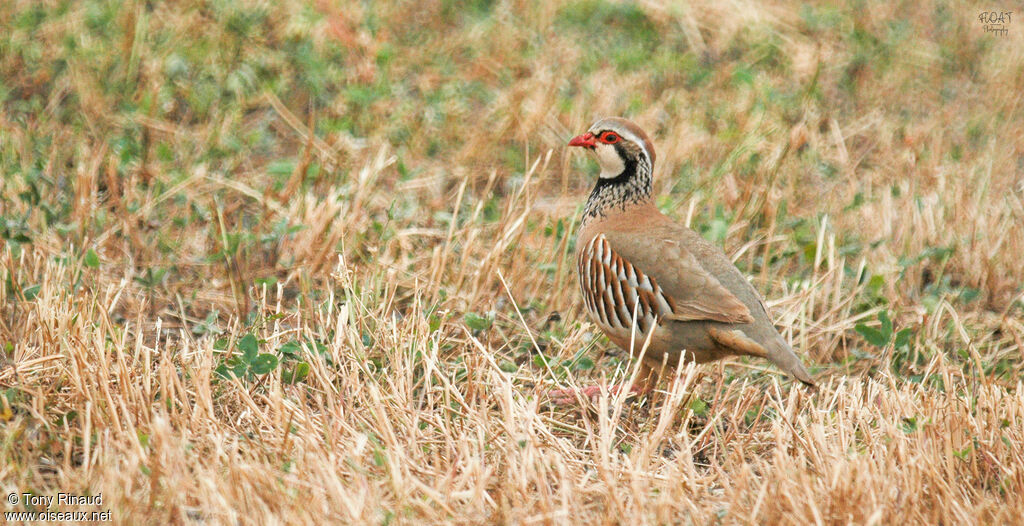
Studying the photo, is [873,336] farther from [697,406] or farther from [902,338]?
[697,406]

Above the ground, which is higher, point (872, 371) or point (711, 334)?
point (711, 334)

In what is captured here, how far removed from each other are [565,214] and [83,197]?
223 cm

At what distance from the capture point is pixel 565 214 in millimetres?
5727

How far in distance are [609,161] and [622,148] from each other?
0.25ft

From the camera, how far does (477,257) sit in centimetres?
504

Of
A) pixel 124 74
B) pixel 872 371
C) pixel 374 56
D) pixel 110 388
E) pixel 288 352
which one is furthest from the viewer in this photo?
pixel 374 56

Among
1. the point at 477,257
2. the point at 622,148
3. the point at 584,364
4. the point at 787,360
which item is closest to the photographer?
the point at 787,360

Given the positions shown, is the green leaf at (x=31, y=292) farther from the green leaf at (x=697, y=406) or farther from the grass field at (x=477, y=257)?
the green leaf at (x=697, y=406)

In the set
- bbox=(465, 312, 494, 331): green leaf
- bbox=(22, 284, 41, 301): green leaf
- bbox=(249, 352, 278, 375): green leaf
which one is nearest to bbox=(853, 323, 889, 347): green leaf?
bbox=(465, 312, 494, 331): green leaf

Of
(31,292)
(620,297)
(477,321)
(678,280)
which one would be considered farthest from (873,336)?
(31,292)

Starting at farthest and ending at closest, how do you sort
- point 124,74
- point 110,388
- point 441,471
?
point 124,74 → point 110,388 → point 441,471

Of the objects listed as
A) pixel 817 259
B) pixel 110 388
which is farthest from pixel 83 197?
pixel 817 259

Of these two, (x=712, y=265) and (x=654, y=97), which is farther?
(x=654, y=97)

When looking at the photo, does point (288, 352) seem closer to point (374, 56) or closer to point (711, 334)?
point (711, 334)
